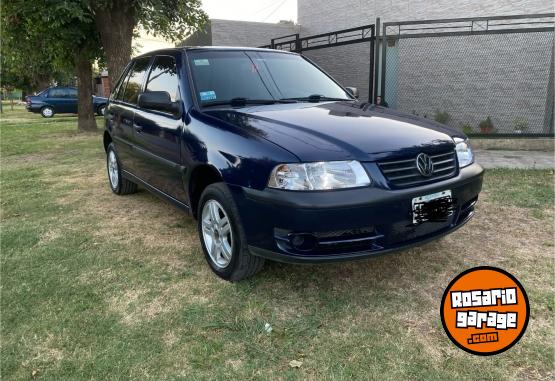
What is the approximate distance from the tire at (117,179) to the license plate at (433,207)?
3.86m

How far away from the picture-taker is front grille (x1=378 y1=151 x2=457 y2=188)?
8.81 feet

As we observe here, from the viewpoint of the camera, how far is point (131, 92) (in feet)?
16.0

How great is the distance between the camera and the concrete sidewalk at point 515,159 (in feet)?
23.1

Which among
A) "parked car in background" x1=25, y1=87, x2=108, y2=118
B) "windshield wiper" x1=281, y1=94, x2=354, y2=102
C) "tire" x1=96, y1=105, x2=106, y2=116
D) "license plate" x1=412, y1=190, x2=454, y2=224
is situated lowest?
"license plate" x1=412, y1=190, x2=454, y2=224

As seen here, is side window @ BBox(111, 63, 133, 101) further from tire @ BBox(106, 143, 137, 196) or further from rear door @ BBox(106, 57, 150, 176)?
tire @ BBox(106, 143, 137, 196)

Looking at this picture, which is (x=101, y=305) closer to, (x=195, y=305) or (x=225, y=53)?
(x=195, y=305)

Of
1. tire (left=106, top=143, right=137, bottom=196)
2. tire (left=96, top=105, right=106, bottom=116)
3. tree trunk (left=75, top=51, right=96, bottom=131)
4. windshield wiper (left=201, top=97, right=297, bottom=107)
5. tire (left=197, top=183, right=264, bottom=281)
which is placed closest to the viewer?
tire (left=197, top=183, right=264, bottom=281)

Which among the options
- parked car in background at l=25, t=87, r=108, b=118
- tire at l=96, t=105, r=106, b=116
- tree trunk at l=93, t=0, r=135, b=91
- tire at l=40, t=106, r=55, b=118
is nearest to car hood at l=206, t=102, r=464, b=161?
tree trunk at l=93, t=0, r=135, b=91

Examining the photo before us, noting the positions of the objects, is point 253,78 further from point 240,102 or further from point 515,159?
point 515,159

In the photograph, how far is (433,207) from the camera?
2816 mm

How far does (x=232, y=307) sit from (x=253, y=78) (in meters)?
2.01

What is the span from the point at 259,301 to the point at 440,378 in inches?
47.4

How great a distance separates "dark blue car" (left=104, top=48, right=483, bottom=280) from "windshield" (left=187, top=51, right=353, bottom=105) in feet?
0.04

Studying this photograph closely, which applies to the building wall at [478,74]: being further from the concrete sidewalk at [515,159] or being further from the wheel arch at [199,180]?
the wheel arch at [199,180]
